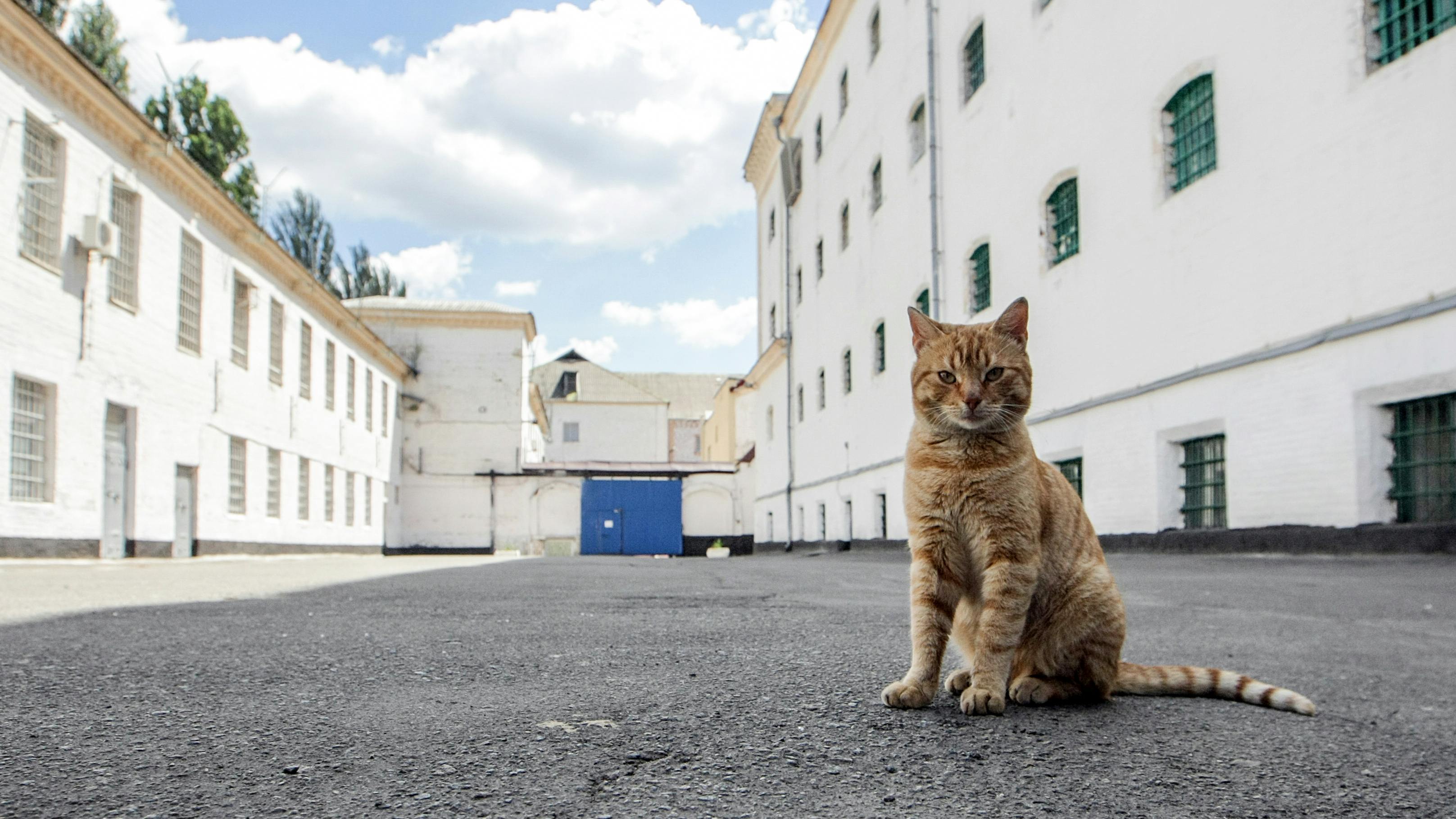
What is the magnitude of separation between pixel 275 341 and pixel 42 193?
32.3 feet

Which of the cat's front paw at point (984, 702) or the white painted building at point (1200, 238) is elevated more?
the white painted building at point (1200, 238)

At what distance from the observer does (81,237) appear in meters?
14.2

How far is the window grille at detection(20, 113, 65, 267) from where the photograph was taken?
13.3 m

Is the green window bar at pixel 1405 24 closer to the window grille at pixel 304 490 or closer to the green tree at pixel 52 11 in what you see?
the window grille at pixel 304 490

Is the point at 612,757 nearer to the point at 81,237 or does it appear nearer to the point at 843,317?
the point at 81,237

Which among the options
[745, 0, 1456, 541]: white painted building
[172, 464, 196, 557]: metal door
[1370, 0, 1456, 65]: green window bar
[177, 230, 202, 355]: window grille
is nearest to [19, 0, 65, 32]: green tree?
[177, 230, 202, 355]: window grille

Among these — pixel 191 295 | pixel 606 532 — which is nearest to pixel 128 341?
pixel 191 295

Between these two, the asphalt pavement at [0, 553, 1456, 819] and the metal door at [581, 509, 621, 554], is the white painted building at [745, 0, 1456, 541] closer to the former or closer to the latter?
the asphalt pavement at [0, 553, 1456, 819]

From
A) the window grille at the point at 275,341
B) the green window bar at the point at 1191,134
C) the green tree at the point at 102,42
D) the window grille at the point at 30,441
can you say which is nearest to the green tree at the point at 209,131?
the green tree at the point at 102,42

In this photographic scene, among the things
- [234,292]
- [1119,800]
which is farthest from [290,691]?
[234,292]

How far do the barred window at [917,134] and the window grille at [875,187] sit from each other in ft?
7.36

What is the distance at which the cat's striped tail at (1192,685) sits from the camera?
9.13 feet

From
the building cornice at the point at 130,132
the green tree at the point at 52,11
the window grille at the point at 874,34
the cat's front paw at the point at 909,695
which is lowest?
the cat's front paw at the point at 909,695

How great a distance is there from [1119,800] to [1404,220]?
7135 millimetres
